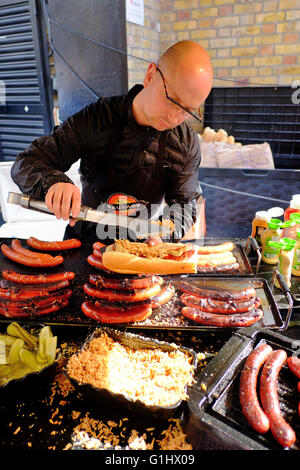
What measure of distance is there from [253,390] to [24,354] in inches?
39.1

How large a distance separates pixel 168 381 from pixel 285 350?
0.58m

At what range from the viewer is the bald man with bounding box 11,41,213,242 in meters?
2.32

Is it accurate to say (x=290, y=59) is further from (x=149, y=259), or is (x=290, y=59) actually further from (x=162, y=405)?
(x=162, y=405)

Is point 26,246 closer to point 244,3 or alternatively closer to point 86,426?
point 86,426

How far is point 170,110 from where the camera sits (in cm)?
235

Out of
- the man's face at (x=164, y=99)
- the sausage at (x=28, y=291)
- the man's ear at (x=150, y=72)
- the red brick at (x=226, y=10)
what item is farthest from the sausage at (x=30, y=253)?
the red brick at (x=226, y=10)

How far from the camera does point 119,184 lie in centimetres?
290

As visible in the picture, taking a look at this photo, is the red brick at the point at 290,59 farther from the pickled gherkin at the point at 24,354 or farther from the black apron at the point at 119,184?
the pickled gherkin at the point at 24,354

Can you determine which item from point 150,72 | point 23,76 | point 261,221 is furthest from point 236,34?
point 261,221

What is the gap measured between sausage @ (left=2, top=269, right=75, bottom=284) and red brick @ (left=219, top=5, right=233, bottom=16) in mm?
5618

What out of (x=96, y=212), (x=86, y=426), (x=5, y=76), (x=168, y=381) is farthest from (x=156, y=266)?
(x=5, y=76)

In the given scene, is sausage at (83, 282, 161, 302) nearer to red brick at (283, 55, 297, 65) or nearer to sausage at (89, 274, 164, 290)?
sausage at (89, 274, 164, 290)

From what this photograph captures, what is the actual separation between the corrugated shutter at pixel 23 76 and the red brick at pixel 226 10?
3.01 m
